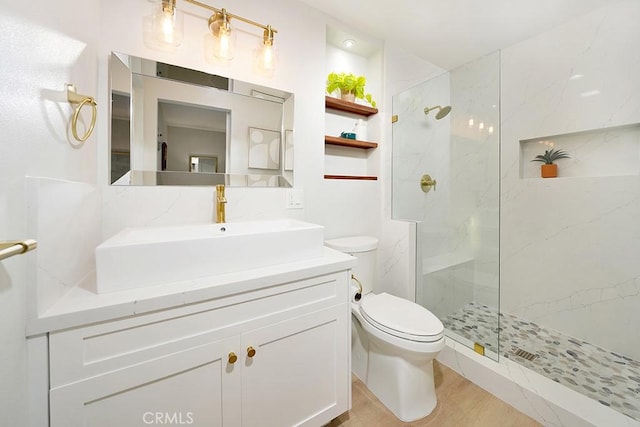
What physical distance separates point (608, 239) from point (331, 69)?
89.6 inches

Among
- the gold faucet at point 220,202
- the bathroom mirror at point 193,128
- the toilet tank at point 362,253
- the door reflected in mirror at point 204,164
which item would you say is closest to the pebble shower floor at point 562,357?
the toilet tank at point 362,253

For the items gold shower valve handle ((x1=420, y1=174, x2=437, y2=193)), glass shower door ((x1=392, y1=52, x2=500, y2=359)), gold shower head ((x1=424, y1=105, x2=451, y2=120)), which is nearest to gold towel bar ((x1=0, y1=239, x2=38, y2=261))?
glass shower door ((x1=392, y1=52, x2=500, y2=359))

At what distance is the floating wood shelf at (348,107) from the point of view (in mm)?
1745

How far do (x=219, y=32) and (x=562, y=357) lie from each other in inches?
111

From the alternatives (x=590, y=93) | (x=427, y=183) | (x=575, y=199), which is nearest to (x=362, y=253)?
(x=427, y=183)

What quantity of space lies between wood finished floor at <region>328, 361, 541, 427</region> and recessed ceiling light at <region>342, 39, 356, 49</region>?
2.38m

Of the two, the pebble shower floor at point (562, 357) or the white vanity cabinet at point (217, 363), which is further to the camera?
the pebble shower floor at point (562, 357)

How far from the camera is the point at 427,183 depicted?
6.29 feet

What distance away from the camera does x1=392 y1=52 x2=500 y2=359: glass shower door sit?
1571 millimetres

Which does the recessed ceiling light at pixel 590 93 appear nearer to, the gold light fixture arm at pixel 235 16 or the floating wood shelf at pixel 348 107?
the floating wood shelf at pixel 348 107

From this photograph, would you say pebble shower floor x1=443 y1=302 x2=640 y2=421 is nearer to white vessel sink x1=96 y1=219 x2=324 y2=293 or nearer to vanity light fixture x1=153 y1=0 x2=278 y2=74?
white vessel sink x1=96 y1=219 x2=324 y2=293

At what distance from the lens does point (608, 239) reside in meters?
1.66

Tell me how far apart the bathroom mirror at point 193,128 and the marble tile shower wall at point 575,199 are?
1955mm

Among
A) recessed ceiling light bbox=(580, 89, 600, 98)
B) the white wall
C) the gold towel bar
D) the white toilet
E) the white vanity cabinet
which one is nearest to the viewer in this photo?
the gold towel bar
